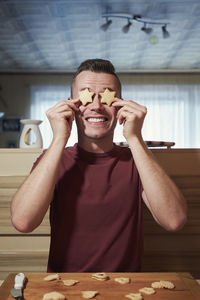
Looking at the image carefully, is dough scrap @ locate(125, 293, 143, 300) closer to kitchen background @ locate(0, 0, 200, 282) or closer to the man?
the man

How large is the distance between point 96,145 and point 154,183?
0.31m

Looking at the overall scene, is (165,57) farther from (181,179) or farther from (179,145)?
(181,179)

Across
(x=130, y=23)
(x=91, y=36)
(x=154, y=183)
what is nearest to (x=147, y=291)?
(x=154, y=183)

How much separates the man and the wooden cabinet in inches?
13.2

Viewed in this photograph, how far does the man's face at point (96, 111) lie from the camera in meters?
1.35

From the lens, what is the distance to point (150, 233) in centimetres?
166

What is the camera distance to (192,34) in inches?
207

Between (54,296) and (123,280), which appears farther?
(123,280)

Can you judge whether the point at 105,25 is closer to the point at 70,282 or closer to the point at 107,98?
the point at 107,98

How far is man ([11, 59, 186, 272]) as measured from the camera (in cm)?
121

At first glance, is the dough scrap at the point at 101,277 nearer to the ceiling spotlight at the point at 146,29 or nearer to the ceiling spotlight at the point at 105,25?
the ceiling spotlight at the point at 105,25

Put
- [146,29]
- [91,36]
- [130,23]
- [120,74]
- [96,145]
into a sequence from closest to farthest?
[96,145]
[130,23]
[146,29]
[91,36]
[120,74]

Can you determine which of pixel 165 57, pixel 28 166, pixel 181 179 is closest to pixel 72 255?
pixel 28 166

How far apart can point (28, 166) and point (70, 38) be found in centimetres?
415
